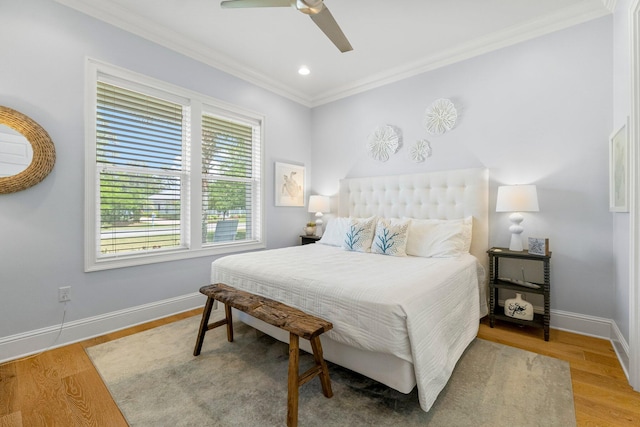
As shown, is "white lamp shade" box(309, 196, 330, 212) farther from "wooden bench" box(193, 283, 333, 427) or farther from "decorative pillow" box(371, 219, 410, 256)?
"wooden bench" box(193, 283, 333, 427)

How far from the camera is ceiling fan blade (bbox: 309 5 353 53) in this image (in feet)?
6.48

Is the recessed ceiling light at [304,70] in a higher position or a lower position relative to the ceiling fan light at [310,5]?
higher

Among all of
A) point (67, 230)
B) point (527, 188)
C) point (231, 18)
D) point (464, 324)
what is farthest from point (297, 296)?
point (231, 18)

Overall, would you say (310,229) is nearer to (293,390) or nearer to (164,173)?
(164,173)

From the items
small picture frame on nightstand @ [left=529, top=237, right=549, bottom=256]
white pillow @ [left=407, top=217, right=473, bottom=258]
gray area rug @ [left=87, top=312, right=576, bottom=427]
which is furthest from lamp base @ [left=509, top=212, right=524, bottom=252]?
Answer: gray area rug @ [left=87, top=312, right=576, bottom=427]

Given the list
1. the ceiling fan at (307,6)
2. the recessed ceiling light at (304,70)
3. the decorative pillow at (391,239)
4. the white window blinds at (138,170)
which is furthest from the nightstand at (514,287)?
the white window blinds at (138,170)

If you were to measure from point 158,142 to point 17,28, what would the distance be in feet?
4.00

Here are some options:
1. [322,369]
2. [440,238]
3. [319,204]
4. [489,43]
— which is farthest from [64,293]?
[489,43]

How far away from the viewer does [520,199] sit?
8.28ft

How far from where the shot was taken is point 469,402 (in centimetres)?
164

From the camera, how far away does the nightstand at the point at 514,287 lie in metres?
2.44

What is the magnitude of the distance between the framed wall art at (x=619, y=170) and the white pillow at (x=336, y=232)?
230 cm

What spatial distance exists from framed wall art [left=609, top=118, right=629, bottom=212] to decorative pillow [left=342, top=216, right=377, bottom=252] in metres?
1.96

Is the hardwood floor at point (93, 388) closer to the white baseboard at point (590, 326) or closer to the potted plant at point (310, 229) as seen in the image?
the white baseboard at point (590, 326)
